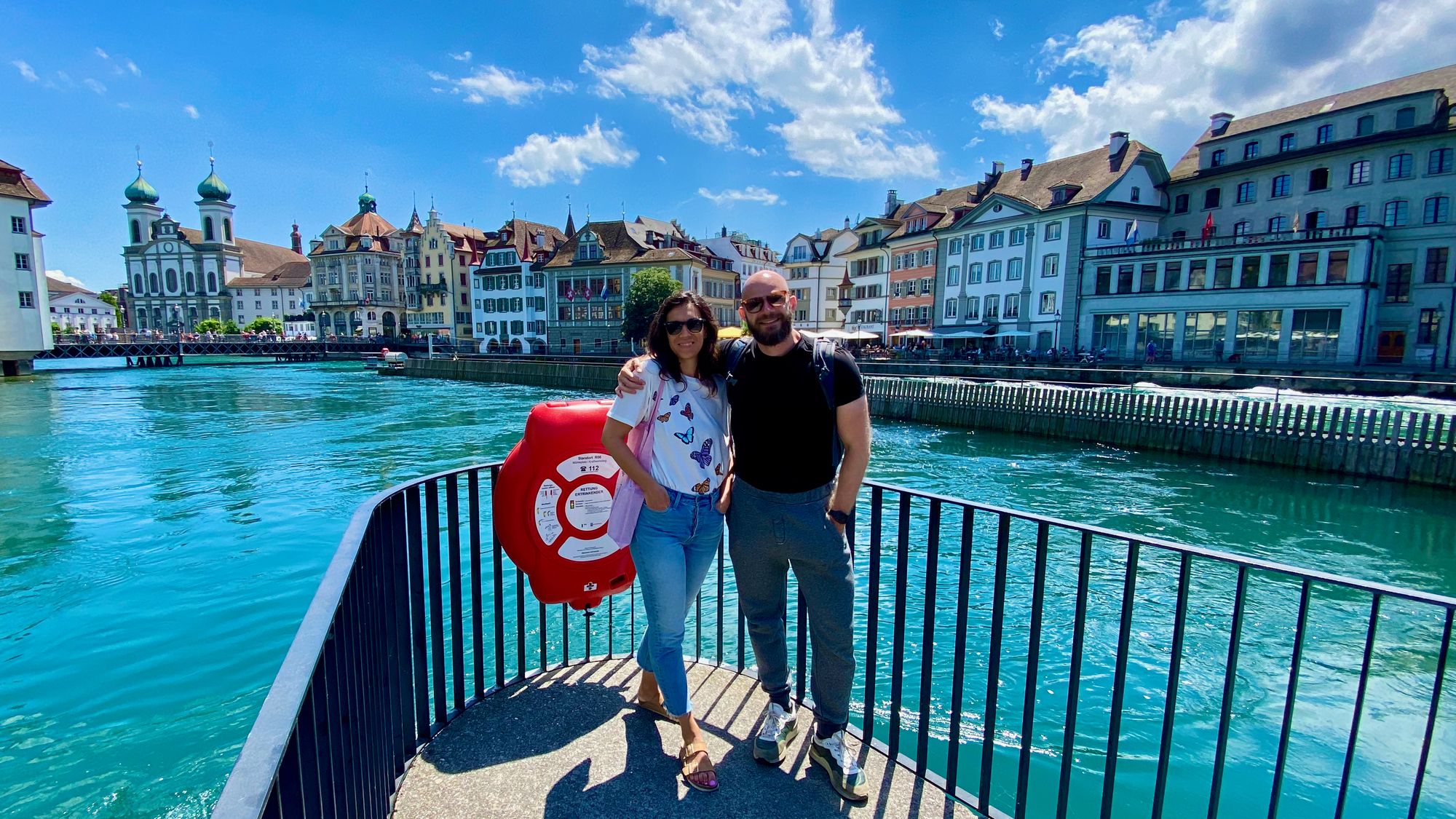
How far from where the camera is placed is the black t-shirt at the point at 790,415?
265cm

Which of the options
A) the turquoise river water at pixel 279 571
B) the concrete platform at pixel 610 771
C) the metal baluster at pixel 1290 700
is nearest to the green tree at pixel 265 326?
the turquoise river water at pixel 279 571

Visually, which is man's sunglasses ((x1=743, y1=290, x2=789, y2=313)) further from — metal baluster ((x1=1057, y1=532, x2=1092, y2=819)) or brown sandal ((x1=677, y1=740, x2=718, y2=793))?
brown sandal ((x1=677, y1=740, x2=718, y2=793))

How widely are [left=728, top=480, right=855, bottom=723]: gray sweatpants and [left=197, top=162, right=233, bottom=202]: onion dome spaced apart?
469 ft

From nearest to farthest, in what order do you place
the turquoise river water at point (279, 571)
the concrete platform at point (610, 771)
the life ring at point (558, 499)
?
the concrete platform at point (610, 771) < the life ring at point (558, 499) < the turquoise river water at point (279, 571)

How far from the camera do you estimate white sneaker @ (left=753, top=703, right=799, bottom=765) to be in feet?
9.80

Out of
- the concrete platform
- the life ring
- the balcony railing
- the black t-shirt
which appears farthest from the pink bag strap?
the balcony railing

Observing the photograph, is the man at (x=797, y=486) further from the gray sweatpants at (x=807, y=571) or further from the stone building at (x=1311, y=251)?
the stone building at (x=1311, y=251)

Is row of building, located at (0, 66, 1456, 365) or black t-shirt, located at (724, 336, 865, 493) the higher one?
row of building, located at (0, 66, 1456, 365)

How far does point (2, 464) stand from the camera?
18234 mm

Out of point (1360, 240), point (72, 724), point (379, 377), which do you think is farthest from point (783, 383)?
point (379, 377)

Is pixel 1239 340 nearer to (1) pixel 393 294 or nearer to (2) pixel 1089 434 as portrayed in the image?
(2) pixel 1089 434

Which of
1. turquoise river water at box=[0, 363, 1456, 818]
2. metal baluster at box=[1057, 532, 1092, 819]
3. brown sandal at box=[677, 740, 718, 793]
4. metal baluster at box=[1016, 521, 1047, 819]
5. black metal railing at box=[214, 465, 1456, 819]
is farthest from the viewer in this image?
turquoise river water at box=[0, 363, 1456, 818]

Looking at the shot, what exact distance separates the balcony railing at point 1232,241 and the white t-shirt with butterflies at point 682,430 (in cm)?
4283

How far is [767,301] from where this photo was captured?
270cm
